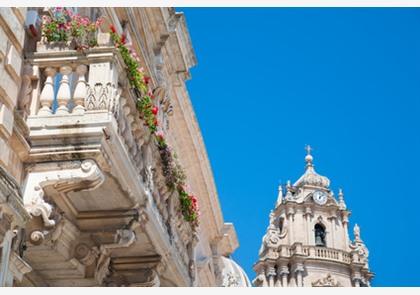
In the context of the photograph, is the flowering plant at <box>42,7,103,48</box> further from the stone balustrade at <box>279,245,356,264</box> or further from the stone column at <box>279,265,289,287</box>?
the stone column at <box>279,265,289,287</box>

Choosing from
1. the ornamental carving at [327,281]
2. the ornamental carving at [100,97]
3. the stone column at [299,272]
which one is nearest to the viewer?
the ornamental carving at [100,97]

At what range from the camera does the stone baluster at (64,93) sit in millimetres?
8922

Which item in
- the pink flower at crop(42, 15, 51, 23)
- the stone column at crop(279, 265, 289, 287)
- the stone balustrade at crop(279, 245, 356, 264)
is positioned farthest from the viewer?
the stone column at crop(279, 265, 289, 287)

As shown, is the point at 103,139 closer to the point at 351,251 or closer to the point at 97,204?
the point at 97,204

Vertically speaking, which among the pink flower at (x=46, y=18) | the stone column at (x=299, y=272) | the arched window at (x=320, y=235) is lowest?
the pink flower at (x=46, y=18)

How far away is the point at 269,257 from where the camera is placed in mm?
64812

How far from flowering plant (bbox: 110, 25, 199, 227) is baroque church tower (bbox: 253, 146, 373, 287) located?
49.4m

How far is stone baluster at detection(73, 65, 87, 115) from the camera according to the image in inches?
351

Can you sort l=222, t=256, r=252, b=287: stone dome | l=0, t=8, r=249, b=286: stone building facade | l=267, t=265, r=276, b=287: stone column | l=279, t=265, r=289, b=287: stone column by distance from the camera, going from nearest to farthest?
l=0, t=8, r=249, b=286: stone building facade → l=222, t=256, r=252, b=287: stone dome → l=279, t=265, r=289, b=287: stone column → l=267, t=265, r=276, b=287: stone column

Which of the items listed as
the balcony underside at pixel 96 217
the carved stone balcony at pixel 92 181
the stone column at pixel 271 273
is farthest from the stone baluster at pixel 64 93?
the stone column at pixel 271 273

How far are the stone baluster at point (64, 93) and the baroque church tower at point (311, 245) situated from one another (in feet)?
177

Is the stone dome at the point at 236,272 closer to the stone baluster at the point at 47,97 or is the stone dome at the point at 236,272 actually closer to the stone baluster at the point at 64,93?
the stone baluster at the point at 64,93

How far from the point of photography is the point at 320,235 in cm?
6581

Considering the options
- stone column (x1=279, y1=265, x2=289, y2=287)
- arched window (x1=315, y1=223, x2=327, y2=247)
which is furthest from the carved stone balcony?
arched window (x1=315, y1=223, x2=327, y2=247)
